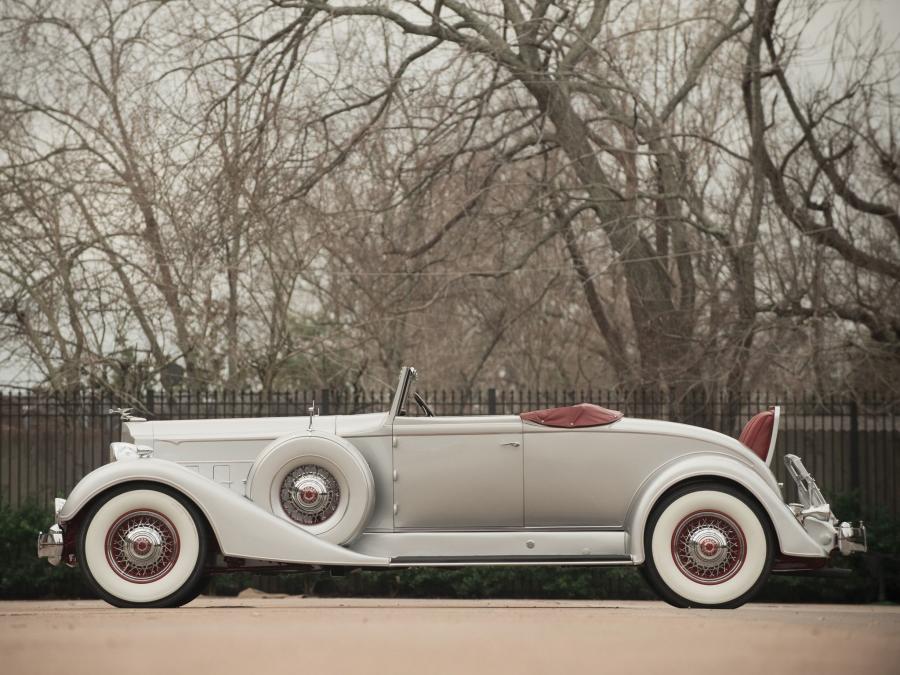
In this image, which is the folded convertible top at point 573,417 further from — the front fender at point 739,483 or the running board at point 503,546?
the running board at point 503,546

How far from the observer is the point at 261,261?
1576 cm

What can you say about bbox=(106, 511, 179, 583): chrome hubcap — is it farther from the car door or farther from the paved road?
the car door

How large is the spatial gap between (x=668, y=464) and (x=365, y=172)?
886 cm

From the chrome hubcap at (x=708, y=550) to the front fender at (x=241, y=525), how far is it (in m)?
1.89

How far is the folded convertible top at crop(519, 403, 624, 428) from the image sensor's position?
7219 mm

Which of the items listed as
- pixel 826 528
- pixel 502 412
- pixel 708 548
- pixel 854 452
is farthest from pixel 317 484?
pixel 854 452

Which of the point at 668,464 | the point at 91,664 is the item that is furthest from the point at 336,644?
the point at 668,464

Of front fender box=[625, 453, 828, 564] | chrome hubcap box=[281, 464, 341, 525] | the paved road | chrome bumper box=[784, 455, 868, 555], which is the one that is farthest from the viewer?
chrome bumper box=[784, 455, 868, 555]

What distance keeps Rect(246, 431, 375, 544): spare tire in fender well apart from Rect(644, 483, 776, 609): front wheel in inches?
69.5

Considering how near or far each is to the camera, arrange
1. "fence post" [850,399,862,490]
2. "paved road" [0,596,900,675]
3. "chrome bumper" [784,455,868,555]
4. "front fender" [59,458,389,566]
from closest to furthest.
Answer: "paved road" [0,596,900,675] → "front fender" [59,458,389,566] → "chrome bumper" [784,455,868,555] → "fence post" [850,399,862,490]

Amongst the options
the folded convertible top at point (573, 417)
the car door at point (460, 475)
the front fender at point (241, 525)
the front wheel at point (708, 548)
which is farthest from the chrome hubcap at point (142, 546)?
the front wheel at point (708, 548)

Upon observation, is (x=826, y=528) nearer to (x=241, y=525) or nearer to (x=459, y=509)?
(x=459, y=509)

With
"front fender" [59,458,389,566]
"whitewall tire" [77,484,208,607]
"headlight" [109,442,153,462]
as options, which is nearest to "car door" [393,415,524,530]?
"front fender" [59,458,389,566]

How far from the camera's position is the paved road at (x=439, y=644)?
514 centimetres
